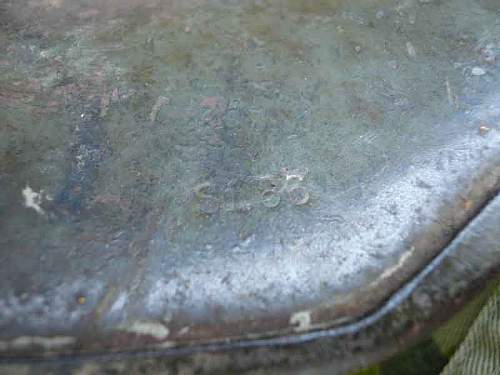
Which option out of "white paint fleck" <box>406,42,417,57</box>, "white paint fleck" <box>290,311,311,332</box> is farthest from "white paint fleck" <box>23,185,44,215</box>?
"white paint fleck" <box>406,42,417,57</box>

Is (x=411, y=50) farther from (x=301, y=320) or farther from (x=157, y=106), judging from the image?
(x=301, y=320)

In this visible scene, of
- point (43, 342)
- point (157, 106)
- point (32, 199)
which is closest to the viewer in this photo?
point (43, 342)

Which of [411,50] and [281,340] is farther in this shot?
[411,50]

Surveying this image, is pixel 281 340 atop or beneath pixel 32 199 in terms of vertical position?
beneath

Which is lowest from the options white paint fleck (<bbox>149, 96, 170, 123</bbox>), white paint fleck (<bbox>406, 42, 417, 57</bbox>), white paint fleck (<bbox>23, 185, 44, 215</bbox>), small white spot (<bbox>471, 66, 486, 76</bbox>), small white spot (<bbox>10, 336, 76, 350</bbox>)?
small white spot (<bbox>10, 336, 76, 350</bbox>)

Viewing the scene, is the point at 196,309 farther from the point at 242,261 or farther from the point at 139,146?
the point at 139,146

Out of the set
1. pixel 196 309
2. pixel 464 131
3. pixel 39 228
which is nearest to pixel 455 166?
pixel 464 131

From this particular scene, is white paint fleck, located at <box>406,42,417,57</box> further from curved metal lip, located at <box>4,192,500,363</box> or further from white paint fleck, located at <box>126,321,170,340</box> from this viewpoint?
white paint fleck, located at <box>126,321,170,340</box>

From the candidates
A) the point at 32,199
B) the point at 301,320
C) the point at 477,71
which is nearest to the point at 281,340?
the point at 301,320
